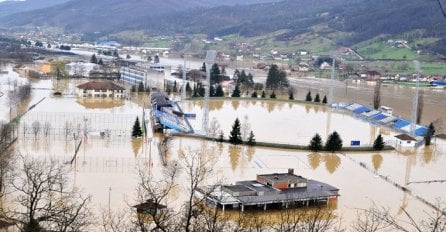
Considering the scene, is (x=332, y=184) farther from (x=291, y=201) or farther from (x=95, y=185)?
(x=95, y=185)

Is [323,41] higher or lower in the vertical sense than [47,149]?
higher

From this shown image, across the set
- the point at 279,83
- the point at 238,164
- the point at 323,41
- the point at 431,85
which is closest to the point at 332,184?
the point at 238,164

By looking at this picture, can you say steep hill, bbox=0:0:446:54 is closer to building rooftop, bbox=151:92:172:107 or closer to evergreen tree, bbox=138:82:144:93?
evergreen tree, bbox=138:82:144:93

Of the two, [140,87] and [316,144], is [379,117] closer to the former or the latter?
[316,144]

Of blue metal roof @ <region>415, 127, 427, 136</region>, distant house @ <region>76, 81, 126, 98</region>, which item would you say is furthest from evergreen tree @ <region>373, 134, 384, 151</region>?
distant house @ <region>76, 81, 126, 98</region>

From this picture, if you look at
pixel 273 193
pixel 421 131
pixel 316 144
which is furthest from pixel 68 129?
pixel 421 131

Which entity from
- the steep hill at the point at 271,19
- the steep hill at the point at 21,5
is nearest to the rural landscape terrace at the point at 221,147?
the steep hill at the point at 271,19

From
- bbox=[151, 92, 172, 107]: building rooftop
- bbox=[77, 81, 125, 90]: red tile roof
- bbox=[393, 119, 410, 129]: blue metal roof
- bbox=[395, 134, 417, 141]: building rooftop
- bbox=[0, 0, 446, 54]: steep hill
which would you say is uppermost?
bbox=[0, 0, 446, 54]: steep hill
